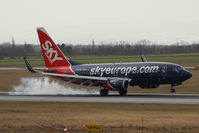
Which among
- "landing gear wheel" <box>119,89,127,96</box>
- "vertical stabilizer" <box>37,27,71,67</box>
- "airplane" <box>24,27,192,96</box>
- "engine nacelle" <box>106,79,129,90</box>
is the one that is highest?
"vertical stabilizer" <box>37,27,71,67</box>

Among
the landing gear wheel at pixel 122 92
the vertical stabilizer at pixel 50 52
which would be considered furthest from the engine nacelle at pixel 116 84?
the vertical stabilizer at pixel 50 52

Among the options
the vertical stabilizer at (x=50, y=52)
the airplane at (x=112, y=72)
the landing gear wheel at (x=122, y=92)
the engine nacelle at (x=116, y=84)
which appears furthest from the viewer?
the vertical stabilizer at (x=50, y=52)

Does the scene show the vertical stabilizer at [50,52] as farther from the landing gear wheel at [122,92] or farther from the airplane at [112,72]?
the landing gear wheel at [122,92]

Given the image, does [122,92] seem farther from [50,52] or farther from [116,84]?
[50,52]

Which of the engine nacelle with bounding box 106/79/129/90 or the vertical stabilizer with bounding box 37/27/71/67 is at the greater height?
the vertical stabilizer with bounding box 37/27/71/67

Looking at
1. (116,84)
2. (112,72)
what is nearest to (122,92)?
(116,84)

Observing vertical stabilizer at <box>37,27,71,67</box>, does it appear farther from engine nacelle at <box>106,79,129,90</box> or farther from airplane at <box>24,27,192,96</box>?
engine nacelle at <box>106,79,129,90</box>

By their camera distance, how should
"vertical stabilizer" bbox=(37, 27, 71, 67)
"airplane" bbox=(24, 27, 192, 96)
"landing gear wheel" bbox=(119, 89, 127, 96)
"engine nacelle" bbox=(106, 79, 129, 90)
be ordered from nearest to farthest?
"engine nacelle" bbox=(106, 79, 129, 90), "airplane" bbox=(24, 27, 192, 96), "landing gear wheel" bbox=(119, 89, 127, 96), "vertical stabilizer" bbox=(37, 27, 71, 67)

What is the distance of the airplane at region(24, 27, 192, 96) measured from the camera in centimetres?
4859

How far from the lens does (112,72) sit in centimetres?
5166

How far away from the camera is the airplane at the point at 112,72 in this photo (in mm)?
48594

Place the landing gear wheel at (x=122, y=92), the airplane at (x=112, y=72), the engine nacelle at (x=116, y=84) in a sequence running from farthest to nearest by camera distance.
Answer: the landing gear wheel at (x=122, y=92)
the airplane at (x=112, y=72)
the engine nacelle at (x=116, y=84)

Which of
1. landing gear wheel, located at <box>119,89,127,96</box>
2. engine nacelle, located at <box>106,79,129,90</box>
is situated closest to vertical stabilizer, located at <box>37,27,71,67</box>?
engine nacelle, located at <box>106,79,129,90</box>

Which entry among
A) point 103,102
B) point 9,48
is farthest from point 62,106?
point 9,48
